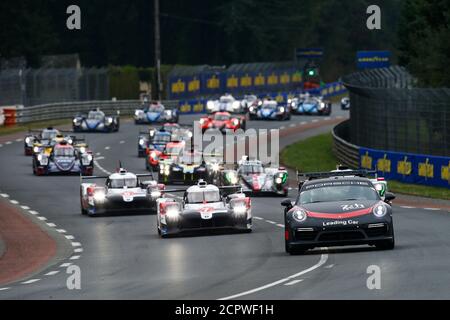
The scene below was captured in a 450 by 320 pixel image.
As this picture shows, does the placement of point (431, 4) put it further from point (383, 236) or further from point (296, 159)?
point (383, 236)

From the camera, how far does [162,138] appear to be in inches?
2285

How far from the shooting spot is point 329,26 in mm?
151375

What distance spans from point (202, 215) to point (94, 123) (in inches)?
1798

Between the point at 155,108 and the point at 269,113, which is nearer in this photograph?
the point at 155,108

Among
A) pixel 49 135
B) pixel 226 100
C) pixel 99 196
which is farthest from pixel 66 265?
pixel 226 100

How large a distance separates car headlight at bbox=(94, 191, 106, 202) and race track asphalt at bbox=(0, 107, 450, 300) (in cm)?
52

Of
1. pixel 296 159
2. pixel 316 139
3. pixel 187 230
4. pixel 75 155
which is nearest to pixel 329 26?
pixel 316 139

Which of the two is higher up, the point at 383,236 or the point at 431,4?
the point at 431,4

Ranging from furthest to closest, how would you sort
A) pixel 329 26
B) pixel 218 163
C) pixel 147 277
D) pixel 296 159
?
pixel 329 26, pixel 296 159, pixel 218 163, pixel 147 277

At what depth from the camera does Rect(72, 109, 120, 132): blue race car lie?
74938mm

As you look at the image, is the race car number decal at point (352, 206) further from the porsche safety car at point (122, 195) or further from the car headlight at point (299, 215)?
the porsche safety car at point (122, 195)

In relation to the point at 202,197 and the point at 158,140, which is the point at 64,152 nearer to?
the point at 158,140

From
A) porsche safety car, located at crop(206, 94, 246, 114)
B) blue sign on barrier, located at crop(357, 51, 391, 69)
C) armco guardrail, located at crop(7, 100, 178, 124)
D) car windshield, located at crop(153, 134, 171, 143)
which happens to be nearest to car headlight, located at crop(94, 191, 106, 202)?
car windshield, located at crop(153, 134, 171, 143)

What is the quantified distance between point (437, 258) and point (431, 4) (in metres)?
43.2
